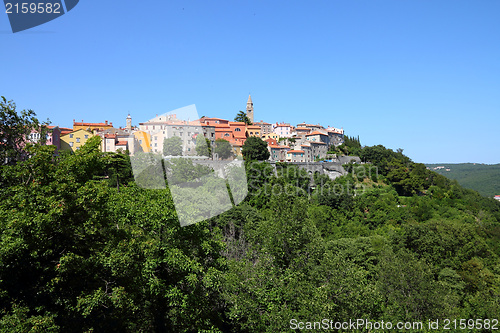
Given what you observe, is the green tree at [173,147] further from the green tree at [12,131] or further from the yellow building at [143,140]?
the green tree at [12,131]

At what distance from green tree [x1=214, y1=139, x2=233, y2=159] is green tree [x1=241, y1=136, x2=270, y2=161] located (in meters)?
2.32

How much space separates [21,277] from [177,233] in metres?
4.50

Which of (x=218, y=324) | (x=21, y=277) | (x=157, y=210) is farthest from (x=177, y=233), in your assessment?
(x=21, y=277)

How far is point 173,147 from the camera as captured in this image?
165ft

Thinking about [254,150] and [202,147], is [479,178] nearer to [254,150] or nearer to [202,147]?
[254,150]

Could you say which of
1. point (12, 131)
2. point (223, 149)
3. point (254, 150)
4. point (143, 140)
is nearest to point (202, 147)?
point (223, 149)

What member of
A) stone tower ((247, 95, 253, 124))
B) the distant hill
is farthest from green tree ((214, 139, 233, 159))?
the distant hill

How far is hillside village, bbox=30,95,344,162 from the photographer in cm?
5047

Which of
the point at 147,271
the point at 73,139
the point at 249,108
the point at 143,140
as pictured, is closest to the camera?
the point at 147,271

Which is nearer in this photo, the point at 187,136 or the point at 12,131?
the point at 12,131

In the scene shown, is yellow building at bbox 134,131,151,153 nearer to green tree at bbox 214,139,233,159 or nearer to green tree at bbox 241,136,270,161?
green tree at bbox 214,139,233,159

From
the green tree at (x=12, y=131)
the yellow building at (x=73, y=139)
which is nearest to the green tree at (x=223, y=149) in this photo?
the yellow building at (x=73, y=139)

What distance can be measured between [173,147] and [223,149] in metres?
8.28

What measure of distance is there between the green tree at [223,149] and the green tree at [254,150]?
2.32 meters
